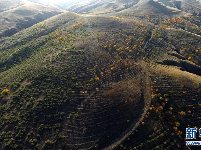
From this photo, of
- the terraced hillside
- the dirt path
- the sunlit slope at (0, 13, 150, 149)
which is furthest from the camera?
the sunlit slope at (0, 13, 150, 149)

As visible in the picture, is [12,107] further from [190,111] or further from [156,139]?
[190,111]

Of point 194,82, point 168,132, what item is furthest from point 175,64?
point 168,132

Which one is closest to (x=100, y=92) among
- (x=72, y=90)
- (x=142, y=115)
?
(x=72, y=90)

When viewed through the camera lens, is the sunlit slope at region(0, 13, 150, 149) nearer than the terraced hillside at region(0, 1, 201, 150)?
No

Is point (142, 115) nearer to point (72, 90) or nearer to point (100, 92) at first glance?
point (100, 92)

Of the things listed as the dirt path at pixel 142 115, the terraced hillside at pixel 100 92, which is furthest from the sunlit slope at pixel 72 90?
the dirt path at pixel 142 115

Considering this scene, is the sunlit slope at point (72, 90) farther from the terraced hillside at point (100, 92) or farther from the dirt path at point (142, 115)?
the dirt path at point (142, 115)

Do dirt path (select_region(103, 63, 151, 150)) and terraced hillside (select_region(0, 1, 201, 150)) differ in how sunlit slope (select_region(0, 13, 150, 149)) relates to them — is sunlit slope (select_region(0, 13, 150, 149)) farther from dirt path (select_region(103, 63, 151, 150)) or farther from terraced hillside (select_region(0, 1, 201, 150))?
dirt path (select_region(103, 63, 151, 150))

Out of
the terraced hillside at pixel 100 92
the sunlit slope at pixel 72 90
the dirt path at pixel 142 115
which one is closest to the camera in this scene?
the dirt path at pixel 142 115

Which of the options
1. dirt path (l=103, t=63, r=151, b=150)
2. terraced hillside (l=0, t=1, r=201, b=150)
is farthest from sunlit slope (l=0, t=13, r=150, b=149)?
dirt path (l=103, t=63, r=151, b=150)
